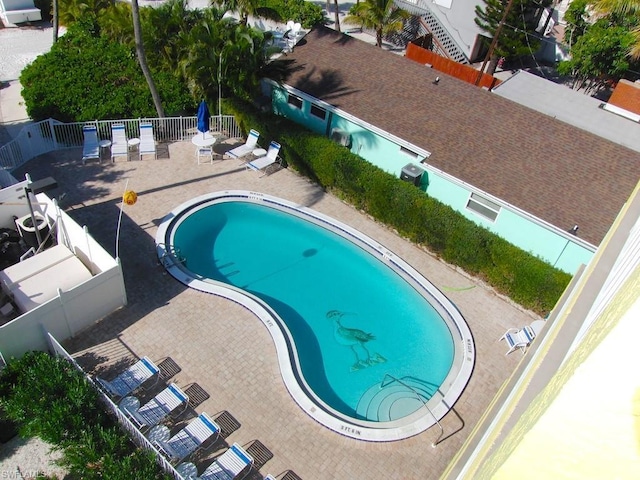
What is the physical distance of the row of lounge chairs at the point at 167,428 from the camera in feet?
42.2

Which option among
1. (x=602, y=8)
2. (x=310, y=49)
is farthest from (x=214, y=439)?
(x=602, y=8)

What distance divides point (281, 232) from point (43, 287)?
9367 millimetres

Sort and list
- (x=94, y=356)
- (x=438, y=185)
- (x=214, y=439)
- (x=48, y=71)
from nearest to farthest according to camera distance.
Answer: (x=214, y=439)
(x=94, y=356)
(x=438, y=185)
(x=48, y=71)

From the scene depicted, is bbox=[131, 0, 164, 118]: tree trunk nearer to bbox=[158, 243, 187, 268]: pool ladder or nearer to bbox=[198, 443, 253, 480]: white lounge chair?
bbox=[158, 243, 187, 268]: pool ladder

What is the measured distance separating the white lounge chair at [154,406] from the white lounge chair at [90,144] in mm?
12754

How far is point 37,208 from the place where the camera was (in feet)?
57.7

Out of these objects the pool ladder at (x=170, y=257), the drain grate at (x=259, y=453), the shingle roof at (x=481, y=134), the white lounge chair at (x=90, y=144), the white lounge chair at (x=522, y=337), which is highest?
the shingle roof at (x=481, y=134)

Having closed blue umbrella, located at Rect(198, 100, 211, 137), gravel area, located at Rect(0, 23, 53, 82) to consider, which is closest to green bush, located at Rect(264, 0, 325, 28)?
gravel area, located at Rect(0, 23, 53, 82)

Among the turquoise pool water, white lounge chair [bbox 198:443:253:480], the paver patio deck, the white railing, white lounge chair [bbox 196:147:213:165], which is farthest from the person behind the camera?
white lounge chair [bbox 196:147:213:165]

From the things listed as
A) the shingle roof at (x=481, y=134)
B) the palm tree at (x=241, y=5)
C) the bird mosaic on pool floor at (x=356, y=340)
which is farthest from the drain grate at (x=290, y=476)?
the palm tree at (x=241, y=5)

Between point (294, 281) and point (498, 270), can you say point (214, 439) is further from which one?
point (498, 270)

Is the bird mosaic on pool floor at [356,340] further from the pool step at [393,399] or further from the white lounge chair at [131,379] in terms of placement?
the white lounge chair at [131,379]

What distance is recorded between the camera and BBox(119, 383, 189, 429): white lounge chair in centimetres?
1354

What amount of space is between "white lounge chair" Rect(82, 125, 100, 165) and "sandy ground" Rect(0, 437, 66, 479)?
13.2 metres
